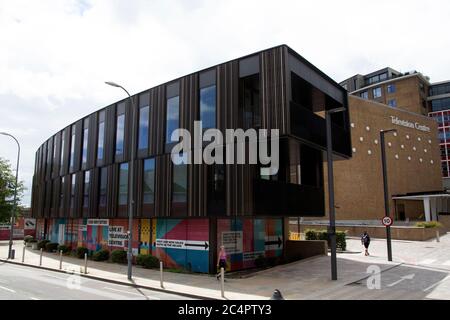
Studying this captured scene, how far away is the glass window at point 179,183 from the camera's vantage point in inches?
814

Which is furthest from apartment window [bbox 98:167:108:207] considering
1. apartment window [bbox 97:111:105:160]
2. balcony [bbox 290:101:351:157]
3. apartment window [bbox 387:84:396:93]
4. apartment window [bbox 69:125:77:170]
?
apartment window [bbox 387:84:396:93]

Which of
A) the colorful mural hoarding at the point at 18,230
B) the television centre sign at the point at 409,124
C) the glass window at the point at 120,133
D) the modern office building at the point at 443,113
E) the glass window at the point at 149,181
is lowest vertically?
the colorful mural hoarding at the point at 18,230

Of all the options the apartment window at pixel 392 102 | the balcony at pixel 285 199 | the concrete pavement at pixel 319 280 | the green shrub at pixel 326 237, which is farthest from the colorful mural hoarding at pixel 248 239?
the apartment window at pixel 392 102

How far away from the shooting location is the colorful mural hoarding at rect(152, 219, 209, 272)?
2002 cm

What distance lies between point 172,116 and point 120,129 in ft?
19.8

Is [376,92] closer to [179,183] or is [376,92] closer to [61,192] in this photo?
[61,192]

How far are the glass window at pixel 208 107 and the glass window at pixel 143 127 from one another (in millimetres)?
4976

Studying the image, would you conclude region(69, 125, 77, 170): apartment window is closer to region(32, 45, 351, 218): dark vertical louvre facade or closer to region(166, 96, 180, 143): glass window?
region(32, 45, 351, 218): dark vertical louvre facade

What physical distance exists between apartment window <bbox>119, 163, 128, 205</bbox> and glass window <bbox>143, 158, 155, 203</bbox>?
7.88ft

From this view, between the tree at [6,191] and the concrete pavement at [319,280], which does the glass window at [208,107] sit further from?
the tree at [6,191]

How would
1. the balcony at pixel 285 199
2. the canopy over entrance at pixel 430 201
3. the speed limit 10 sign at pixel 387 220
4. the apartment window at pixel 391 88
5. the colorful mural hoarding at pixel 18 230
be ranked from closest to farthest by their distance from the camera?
the balcony at pixel 285 199, the speed limit 10 sign at pixel 387 220, the canopy over entrance at pixel 430 201, the colorful mural hoarding at pixel 18 230, the apartment window at pixel 391 88

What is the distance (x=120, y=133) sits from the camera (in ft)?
87.1

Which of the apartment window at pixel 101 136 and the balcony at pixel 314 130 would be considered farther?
the apartment window at pixel 101 136

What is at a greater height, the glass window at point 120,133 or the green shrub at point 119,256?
the glass window at point 120,133
